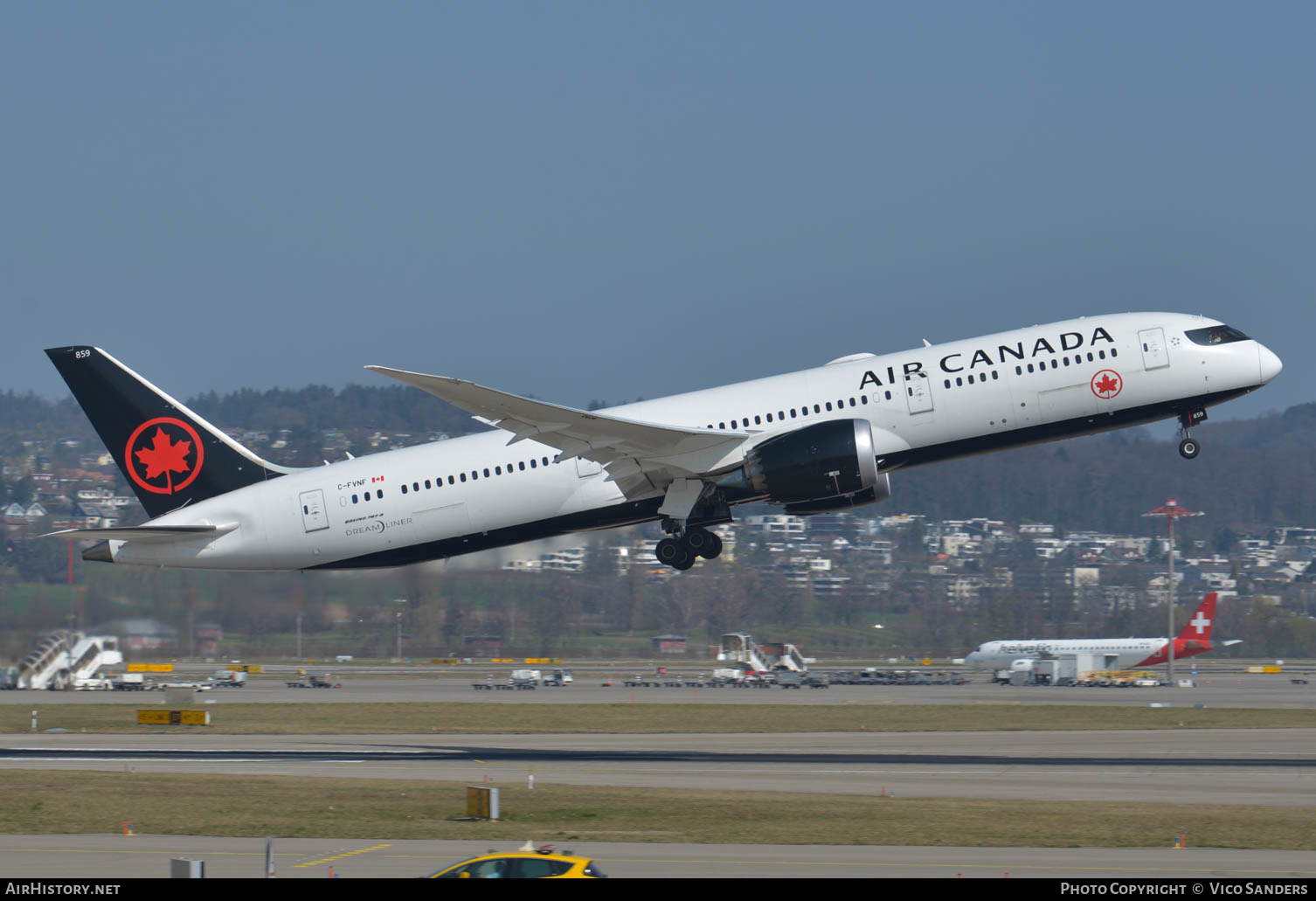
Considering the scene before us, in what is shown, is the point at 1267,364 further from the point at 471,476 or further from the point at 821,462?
the point at 471,476

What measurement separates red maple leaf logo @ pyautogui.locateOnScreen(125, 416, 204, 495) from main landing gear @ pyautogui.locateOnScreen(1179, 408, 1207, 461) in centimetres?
3000

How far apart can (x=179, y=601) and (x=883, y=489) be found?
34105mm

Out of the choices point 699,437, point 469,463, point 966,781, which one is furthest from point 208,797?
point 966,781

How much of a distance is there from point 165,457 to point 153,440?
2.34 feet

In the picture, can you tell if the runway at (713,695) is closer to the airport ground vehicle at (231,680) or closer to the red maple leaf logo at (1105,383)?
the airport ground vehicle at (231,680)

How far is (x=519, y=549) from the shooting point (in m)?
52.3

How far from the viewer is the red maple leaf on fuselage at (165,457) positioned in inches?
1800

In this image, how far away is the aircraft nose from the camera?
41.1m

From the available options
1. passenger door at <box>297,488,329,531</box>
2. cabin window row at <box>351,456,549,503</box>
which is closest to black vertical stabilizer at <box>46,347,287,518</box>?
passenger door at <box>297,488,329,531</box>

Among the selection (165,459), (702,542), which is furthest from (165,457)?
(702,542)

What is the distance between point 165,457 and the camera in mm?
45750

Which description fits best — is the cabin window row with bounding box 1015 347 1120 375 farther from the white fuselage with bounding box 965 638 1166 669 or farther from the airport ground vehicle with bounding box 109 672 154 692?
the airport ground vehicle with bounding box 109 672 154 692

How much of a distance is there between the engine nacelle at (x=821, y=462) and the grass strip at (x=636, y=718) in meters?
18.4
